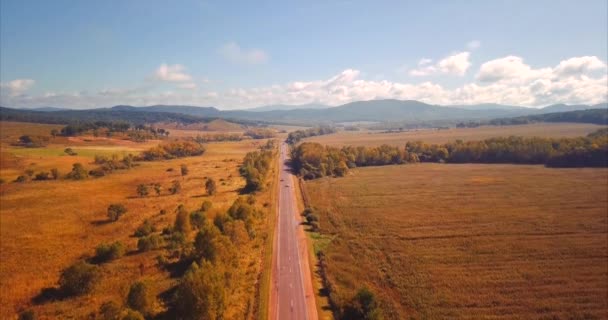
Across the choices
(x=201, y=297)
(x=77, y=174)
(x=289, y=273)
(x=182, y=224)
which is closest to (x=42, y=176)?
(x=77, y=174)

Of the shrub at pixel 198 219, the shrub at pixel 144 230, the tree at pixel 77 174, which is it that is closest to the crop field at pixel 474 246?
the shrub at pixel 198 219

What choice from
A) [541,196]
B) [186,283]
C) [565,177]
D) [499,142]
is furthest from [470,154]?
[186,283]

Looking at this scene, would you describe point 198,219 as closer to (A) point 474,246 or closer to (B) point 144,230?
(B) point 144,230

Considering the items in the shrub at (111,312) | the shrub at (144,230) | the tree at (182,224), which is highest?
the tree at (182,224)

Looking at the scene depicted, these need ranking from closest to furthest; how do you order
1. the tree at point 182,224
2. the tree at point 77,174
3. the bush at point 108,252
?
the bush at point 108,252, the tree at point 182,224, the tree at point 77,174

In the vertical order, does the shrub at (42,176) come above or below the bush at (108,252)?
above

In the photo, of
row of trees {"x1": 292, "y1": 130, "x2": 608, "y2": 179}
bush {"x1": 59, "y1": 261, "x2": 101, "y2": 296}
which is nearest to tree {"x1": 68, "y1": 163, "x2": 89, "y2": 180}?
row of trees {"x1": 292, "y1": 130, "x2": 608, "y2": 179}

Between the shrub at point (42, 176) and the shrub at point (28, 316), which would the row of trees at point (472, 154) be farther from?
the shrub at point (42, 176)
